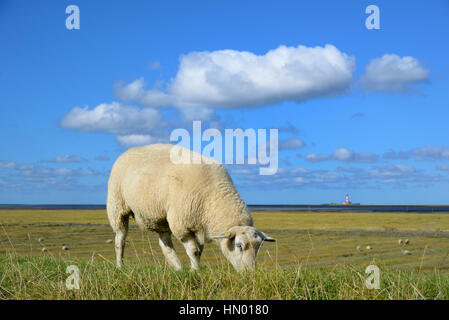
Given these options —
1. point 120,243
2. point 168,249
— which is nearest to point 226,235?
point 168,249

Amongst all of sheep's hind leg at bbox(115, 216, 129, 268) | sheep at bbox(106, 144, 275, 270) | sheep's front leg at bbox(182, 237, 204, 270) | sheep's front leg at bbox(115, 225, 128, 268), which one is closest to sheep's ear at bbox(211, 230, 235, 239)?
sheep at bbox(106, 144, 275, 270)

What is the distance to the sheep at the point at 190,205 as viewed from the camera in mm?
7268

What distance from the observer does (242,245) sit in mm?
6961

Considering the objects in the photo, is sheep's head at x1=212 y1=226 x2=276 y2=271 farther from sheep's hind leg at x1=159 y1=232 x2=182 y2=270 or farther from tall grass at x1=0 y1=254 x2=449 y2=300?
sheep's hind leg at x1=159 y1=232 x2=182 y2=270

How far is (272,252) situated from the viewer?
13.9 meters

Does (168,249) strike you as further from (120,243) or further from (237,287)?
(237,287)

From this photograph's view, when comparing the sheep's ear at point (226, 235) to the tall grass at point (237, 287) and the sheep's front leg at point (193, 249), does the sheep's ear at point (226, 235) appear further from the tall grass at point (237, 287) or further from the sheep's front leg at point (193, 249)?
the tall grass at point (237, 287)

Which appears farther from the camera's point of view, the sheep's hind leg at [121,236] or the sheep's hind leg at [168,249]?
the sheep's hind leg at [121,236]

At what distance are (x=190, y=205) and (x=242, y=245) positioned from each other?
1.49m

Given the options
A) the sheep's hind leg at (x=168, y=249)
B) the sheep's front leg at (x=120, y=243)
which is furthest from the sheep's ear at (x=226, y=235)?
the sheep's front leg at (x=120, y=243)

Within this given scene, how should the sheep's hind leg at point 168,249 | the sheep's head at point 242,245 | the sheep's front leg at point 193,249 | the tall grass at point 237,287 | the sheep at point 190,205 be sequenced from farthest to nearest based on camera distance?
the sheep's hind leg at point 168,249, the sheep's front leg at point 193,249, the sheep at point 190,205, the sheep's head at point 242,245, the tall grass at point 237,287

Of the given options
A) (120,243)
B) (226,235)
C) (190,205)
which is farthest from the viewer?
(120,243)

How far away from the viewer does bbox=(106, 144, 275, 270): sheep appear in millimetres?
7268
